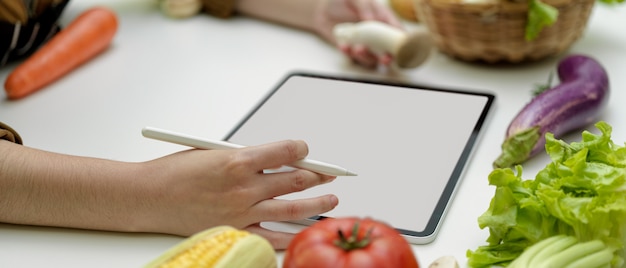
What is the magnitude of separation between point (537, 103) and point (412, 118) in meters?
0.18

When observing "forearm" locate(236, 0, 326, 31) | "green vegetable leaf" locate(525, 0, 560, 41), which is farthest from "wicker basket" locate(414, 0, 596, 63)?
"forearm" locate(236, 0, 326, 31)

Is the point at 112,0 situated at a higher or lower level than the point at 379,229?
Result: lower

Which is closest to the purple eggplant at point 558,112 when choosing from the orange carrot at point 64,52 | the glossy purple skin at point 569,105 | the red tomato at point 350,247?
the glossy purple skin at point 569,105

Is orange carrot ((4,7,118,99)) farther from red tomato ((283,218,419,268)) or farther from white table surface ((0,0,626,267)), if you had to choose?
red tomato ((283,218,419,268))

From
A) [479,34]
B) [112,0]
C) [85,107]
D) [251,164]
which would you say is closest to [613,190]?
[251,164]

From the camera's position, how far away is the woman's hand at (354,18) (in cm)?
142

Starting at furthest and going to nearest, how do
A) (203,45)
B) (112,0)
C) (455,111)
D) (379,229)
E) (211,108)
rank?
(112,0)
(203,45)
(211,108)
(455,111)
(379,229)

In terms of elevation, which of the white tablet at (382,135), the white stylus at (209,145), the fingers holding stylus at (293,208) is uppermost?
the white stylus at (209,145)

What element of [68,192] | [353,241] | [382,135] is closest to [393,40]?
[382,135]

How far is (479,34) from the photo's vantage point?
1341 millimetres

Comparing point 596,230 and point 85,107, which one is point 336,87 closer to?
point 85,107

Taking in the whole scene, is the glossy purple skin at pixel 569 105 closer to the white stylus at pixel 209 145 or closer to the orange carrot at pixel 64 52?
the white stylus at pixel 209 145

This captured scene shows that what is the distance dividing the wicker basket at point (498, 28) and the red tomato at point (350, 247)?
70 centimetres

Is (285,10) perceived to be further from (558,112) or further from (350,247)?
→ (350,247)
